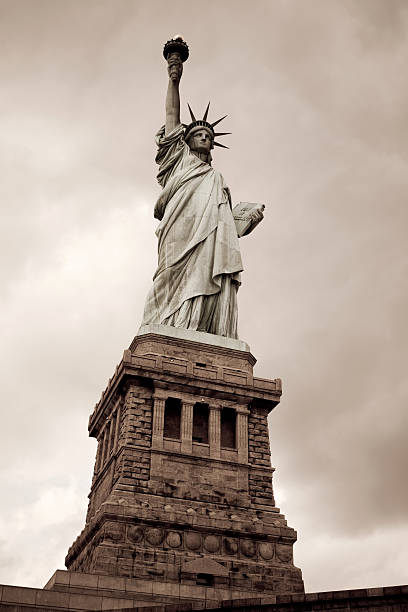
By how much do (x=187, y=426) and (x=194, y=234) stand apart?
399 inches

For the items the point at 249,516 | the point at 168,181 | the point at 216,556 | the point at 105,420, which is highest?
the point at 168,181

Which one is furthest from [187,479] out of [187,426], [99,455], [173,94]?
[173,94]

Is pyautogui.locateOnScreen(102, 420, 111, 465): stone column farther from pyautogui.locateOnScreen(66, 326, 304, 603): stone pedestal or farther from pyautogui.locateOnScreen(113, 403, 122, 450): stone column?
pyautogui.locateOnScreen(113, 403, 122, 450): stone column

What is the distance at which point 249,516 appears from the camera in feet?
90.9

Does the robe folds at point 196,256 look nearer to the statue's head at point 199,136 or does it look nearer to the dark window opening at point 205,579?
the statue's head at point 199,136

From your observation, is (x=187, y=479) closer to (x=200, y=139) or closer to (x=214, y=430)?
(x=214, y=430)

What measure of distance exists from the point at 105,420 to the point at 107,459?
123 inches

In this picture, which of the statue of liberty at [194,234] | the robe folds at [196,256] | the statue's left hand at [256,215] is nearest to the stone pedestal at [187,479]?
the robe folds at [196,256]

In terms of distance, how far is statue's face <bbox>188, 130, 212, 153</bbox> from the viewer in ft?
127

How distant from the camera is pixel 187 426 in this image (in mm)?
28938

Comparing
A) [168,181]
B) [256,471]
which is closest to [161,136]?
[168,181]

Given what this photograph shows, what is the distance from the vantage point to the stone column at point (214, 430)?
1135 inches

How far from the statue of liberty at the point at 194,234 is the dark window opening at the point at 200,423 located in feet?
13.8

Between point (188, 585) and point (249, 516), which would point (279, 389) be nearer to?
point (249, 516)
